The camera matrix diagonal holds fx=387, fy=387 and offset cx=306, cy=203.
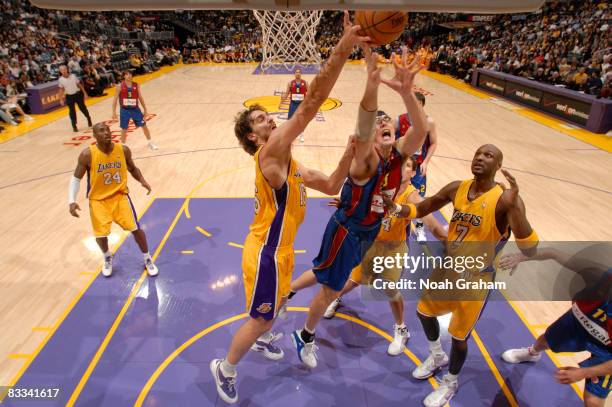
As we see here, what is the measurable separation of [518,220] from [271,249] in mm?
1769

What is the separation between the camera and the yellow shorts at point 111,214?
14.8ft

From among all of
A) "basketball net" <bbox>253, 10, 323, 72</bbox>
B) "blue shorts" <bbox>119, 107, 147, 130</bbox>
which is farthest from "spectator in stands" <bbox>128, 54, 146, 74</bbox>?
"blue shorts" <bbox>119, 107, 147, 130</bbox>

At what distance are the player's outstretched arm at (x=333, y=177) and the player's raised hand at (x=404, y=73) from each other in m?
0.53

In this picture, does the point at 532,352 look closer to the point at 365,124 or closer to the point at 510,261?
the point at 510,261

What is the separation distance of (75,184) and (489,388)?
480cm

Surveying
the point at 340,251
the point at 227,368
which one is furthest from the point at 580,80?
the point at 227,368

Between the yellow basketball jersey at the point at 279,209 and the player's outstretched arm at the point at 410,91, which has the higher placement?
the player's outstretched arm at the point at 410,91

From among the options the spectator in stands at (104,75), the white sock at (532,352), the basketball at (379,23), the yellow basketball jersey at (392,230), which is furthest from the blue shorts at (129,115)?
the white sock at (532,352)

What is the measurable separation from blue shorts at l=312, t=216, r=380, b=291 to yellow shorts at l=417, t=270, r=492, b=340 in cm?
65

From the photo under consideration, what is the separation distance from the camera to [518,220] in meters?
2.65

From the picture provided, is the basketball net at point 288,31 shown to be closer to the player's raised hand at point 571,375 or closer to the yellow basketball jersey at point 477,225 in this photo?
the yellow basketball jersey at point 477,225

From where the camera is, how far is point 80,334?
3904mm

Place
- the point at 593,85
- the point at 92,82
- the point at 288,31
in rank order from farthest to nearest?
the point at 92,82 → the point at 288,31 → the point at 593,85

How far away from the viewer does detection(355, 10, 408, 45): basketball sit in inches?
85.7
